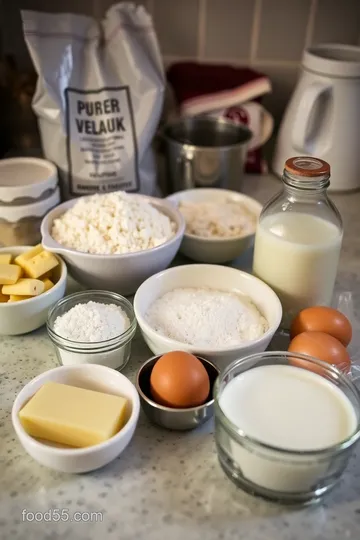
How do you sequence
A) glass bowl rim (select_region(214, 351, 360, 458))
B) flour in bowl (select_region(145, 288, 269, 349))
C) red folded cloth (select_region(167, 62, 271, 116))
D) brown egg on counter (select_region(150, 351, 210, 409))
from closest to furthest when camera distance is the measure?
1. glass bowl rim (select_region(214, 351, 360, 458))
2. brown egg on counter (select_region(150, 351, 210, 409))
3. flour in bowl (select_region(145, 288, 269, 349))
4. red folded cloth (select_region(167, 62, 271, 116))

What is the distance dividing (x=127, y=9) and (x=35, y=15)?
0.57ft

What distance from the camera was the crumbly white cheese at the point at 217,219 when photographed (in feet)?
3.35

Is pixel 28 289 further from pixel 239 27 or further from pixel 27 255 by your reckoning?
pixel 239 27

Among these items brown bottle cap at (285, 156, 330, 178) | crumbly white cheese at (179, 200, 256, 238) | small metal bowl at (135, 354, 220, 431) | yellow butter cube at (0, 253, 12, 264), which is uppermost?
brown bottle cap at (285, 156, 330, 178)

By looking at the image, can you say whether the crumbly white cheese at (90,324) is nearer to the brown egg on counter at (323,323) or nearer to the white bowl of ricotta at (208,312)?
the white bowl of ricotta at (208,312)

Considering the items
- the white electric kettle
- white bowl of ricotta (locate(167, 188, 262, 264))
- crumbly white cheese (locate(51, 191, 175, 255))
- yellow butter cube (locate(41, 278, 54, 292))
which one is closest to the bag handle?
the white electric kettle

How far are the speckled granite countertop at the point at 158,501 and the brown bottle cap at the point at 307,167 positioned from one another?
35 centimetres

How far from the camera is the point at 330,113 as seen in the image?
1.20m

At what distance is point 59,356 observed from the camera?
2.63ft

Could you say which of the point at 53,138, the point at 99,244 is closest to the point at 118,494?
the point at 99,244

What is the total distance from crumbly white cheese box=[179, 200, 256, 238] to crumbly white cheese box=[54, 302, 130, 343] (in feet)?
0.90

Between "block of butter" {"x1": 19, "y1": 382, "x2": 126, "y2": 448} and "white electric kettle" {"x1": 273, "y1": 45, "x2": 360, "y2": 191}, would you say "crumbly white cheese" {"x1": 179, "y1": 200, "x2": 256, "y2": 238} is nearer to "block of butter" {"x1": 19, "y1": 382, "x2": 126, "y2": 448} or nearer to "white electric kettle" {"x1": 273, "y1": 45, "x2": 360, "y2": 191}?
"white electric kettle" {"x1": 273, "y1": 45, "x2": 360, "y2": 191}

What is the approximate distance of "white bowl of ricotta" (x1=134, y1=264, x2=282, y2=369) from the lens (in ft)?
2.48

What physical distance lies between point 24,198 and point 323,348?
54 cm
